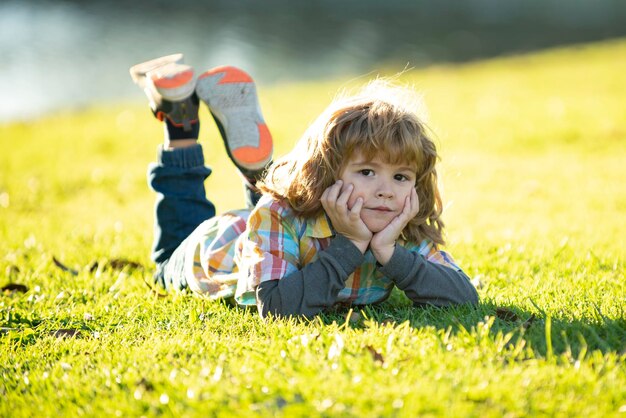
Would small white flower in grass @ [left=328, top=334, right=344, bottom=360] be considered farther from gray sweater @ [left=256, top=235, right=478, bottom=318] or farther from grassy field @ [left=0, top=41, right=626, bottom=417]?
gray sweater @ [left=256, top=235, right=478, bottom=318]

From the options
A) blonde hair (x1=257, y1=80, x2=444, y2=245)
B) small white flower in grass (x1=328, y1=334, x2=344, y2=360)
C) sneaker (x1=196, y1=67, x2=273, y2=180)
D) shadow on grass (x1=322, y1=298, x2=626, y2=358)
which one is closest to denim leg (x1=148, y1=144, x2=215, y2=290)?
sneaker (x1=196, y1=67, x2=273, y2=180)

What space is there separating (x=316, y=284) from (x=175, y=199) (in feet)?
4.81

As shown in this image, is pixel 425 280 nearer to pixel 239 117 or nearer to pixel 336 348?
pixel 336 348

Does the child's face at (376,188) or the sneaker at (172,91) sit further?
the sneaker at (172,91)

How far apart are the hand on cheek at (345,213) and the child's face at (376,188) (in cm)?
5

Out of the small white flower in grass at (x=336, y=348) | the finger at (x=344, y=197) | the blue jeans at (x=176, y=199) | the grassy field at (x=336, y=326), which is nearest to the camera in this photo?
the grassy field at (x=336, y=326)

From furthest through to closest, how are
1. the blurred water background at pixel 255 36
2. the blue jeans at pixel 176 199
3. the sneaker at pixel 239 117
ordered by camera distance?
1. the blurred water background at pixel 255 36
2. the blue jeans at pixel 176 199
3. the sneaker at pixel 239 117

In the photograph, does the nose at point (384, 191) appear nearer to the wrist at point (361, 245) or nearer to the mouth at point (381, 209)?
the mouth at point (381, 209)

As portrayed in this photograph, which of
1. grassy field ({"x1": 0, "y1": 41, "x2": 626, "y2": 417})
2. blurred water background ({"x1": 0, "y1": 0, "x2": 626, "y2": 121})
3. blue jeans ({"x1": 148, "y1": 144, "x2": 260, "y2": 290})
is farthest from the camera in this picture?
blurred water background ({"x1": 0, "y1": 0, "x2": 626, "y2": 121})

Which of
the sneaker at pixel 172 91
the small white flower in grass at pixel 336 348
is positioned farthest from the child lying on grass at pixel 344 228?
the sneaker at pixel 172 91

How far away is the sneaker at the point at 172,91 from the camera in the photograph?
13.6 ft

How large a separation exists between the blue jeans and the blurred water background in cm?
1115

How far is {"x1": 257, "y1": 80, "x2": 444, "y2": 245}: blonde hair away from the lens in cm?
327

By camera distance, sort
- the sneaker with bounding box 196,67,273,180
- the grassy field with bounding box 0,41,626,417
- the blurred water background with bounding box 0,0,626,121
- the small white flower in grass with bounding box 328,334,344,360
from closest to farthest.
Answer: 1. the grassy field with bounding box 0,41,626,417
2. the small white flower in grass with bounding box 328,334,344,360
3. the sneaker with bounding box 196,67,273,180
4. the blurred water background with bounding box 0,0,626,121
